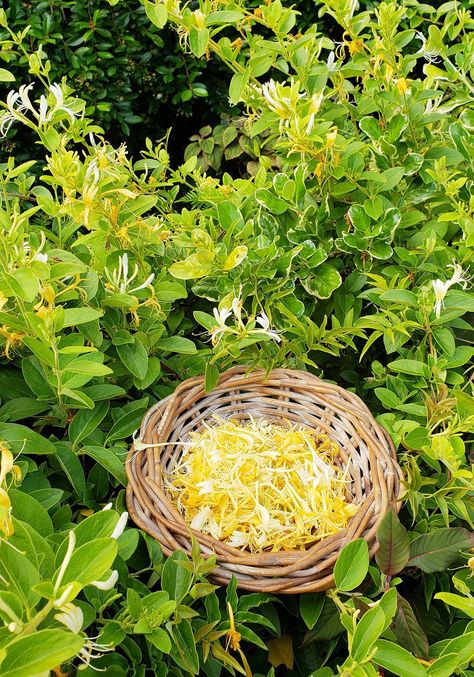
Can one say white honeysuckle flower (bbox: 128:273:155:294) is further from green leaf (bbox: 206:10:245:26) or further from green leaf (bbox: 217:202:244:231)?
green leaf (bbox: 206:10:245:26)

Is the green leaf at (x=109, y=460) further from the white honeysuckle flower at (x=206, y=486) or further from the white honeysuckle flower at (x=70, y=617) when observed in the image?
the white honeysuckle flower at (x=70, y=617)

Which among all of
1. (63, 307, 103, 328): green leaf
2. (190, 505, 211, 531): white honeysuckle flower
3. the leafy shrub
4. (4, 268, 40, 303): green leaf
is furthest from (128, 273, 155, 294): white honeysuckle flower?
the leafy shrub

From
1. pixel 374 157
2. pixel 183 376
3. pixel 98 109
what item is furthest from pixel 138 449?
pixel 98 109

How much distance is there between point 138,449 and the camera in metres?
0.93

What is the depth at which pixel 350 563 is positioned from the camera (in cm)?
73

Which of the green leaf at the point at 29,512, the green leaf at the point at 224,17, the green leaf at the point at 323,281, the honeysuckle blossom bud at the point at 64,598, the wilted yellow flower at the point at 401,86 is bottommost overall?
the green leaf at the point at 323,281

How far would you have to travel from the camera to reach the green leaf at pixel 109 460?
2.95 feet

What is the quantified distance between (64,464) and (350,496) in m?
0.41

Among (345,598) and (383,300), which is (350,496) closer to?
(345,598)

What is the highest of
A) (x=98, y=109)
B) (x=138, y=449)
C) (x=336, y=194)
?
(x=336, y=194)

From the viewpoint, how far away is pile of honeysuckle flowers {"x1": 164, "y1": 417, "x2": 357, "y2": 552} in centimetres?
92

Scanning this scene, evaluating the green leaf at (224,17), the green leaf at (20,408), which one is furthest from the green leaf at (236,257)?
the green leaf at (224,17)

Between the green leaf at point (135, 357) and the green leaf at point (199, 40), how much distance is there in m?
0.51

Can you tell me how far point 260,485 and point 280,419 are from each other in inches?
6.2
